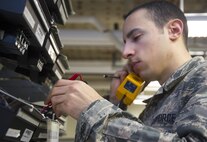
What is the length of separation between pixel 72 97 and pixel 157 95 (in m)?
0.36

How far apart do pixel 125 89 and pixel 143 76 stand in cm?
14

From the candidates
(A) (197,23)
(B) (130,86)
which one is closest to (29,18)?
(B) (130,86)

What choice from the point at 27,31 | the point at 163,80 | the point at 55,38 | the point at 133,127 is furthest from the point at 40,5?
the point at 133,127

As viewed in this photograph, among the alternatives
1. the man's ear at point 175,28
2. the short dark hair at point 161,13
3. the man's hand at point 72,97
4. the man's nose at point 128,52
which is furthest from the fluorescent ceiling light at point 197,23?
the man's hand at point 72,97

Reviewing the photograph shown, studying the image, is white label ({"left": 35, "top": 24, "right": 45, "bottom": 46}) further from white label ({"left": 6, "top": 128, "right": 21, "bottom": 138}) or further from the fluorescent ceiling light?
the fluorescent ceiling light

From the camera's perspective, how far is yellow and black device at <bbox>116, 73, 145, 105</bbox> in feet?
4.14

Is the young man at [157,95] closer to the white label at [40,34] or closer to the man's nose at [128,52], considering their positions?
the man's nose at [128,52]

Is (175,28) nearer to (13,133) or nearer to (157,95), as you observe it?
(157,95)

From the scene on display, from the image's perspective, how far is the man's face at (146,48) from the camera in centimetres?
115

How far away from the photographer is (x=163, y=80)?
1.19 metres

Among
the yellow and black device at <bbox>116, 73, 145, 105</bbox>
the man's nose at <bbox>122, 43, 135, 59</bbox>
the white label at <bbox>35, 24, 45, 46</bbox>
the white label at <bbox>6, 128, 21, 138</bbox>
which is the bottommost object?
the white label at <bbox>6, 128, 21, 138</bbox>

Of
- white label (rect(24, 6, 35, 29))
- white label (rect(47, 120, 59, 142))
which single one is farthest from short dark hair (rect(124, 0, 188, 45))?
white label (rect(47, 120, 59, 142))

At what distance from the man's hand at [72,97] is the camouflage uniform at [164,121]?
3cm

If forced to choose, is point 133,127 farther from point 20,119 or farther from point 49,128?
point 20,119
